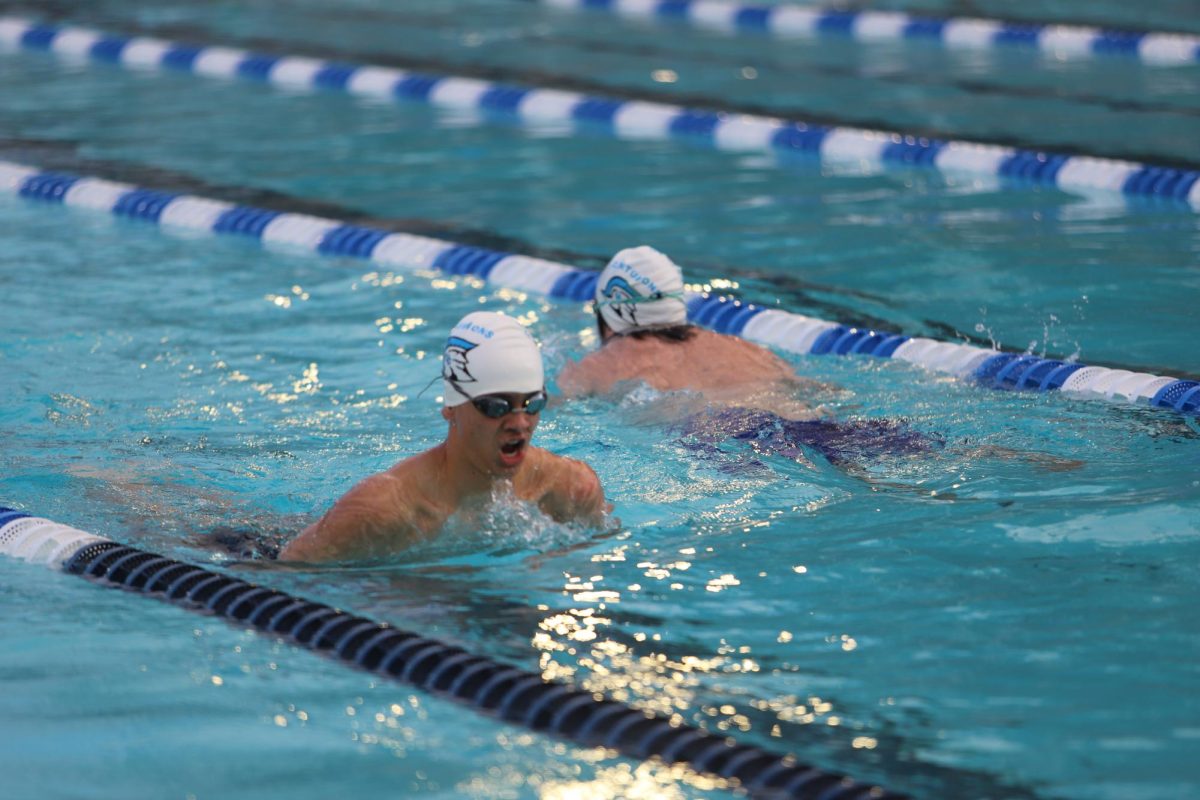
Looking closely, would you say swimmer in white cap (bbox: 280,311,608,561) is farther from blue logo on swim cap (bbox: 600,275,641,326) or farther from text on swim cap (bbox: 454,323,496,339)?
blue logo on swim cap (bbox: 600,275,641,326)

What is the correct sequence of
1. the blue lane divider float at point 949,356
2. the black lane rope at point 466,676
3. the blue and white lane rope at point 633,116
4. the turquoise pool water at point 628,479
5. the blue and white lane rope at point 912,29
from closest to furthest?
the black lane rope at point 466,676
the turquoise pool water at point 628,479
the blue lane divider float at point 949,356
the blue and white lane rope at point 633,116
the blue and white lane rope at point 912,29

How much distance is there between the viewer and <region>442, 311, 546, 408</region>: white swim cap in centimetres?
354

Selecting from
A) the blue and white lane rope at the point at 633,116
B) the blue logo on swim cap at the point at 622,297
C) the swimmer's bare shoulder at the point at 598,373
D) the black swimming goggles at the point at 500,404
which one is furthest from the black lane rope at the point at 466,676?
the blue and white lane rope at the point at 633,116

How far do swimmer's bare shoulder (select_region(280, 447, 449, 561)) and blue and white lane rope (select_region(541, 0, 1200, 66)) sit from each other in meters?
7.64

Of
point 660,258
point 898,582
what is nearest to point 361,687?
point 898,582

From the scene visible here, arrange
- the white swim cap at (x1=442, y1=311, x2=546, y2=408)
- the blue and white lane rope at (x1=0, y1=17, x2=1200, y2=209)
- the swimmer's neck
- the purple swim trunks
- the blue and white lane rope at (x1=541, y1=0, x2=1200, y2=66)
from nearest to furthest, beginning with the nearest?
the white swim cap at (x1=442, y1=311, x2=546, y2=408) < the swimmer's neck < the purple swim trunks < the blue and white lane rope at (x1=0, y1=17, x2=1200, y2=209) < the blue and white lane rope at (x1=541, y1=0, x2=1200, y2=66)

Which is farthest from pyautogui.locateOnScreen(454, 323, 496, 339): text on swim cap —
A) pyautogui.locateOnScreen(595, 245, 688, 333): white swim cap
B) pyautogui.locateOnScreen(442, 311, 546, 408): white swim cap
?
pyautogui.locateOnScreen(595, 245, 688, 333): white swim cap

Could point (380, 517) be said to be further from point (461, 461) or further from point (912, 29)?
point (912, 29)

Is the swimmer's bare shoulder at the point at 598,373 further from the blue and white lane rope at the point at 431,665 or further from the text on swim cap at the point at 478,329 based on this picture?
the blue and white lane rope at the point at 431,665

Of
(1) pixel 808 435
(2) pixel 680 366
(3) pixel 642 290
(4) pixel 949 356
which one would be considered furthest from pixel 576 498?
(4) pixel 949 356

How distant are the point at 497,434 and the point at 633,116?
585 cm

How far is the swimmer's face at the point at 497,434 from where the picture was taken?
3.59m

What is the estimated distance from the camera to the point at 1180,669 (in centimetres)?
311

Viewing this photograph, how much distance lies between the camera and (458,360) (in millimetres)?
3588
